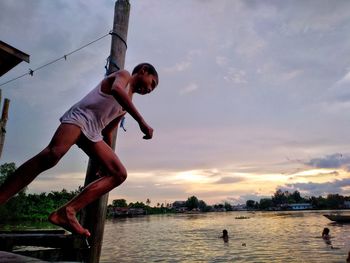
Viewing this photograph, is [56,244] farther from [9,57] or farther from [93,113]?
[9,57]

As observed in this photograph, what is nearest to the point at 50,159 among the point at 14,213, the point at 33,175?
the point at 33,175

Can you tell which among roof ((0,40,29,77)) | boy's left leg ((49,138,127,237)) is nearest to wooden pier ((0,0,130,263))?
boy's left leg ((49,138,127,237))

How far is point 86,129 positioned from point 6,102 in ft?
36.6

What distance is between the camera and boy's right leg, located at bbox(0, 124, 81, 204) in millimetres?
2359

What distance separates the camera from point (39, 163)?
2.43 meters

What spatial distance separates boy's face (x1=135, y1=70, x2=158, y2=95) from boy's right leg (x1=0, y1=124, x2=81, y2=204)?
75 centimetres

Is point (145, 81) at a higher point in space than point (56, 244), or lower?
higher

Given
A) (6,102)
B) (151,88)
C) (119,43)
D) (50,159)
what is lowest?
(50,159)

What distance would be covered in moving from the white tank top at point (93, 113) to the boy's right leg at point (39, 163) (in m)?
0.12

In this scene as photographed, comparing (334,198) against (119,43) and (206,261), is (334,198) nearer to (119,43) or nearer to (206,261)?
(206,261)

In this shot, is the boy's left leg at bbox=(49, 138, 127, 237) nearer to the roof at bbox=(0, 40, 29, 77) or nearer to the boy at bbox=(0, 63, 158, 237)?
the boy at bbox=(0, 63, 158, 237)

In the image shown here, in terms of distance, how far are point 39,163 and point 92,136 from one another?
470mm

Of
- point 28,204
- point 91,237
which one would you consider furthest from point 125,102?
point 28,204

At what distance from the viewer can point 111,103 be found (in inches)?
108
